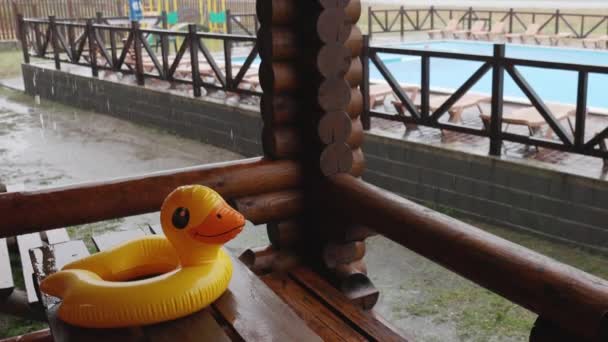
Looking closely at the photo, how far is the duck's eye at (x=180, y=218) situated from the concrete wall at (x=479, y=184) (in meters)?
3.87

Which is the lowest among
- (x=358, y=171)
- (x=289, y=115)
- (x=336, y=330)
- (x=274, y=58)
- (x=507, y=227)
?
(x=507, y=227)

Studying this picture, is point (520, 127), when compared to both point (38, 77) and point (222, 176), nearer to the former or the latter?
point (222, 176)

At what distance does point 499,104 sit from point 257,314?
168 inches

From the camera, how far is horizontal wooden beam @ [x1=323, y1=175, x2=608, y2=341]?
2092mm

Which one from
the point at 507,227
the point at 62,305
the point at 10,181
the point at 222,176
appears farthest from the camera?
the point at 10,181

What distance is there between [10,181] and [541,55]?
1206 centimetres

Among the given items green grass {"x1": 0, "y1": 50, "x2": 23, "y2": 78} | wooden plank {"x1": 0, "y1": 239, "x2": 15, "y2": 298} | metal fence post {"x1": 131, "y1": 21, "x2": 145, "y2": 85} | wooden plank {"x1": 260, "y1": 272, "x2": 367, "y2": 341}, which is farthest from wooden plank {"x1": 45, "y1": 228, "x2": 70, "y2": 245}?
green grass {"x1": 0, "y1": 50, "x2": 23, "y2": 78}

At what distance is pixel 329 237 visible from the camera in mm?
3842

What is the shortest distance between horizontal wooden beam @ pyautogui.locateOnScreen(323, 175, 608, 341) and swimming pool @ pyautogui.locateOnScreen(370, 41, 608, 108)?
352 inches

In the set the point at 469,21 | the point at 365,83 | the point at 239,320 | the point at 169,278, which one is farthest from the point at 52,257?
the point at 469,21

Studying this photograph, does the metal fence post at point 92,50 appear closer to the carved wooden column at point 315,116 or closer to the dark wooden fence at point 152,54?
the dark wooden fence at point 152,54

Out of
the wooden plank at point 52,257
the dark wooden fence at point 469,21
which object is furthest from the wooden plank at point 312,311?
the dark wooden fence at point 469,21

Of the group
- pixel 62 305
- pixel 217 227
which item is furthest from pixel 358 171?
pixel 62 305

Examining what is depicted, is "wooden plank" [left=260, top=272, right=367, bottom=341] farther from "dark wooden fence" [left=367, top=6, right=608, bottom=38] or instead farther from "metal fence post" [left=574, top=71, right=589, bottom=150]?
"dark wooden fence" [left=367, top=6, right=608, bottom=38]
